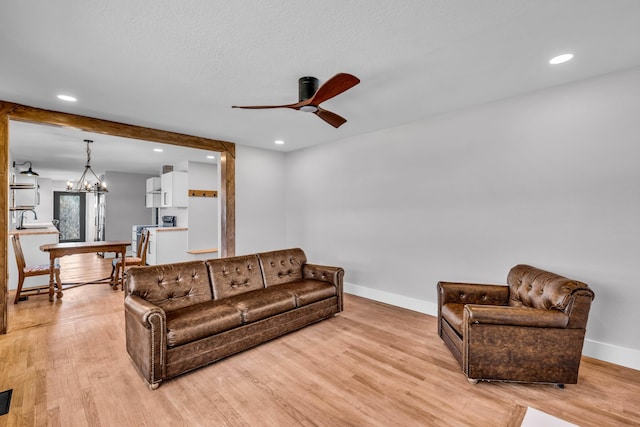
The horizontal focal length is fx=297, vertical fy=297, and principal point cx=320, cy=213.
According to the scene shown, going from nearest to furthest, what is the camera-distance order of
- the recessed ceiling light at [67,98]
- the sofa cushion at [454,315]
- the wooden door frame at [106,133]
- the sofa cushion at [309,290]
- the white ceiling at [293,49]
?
the white ceiling at [293,49]
the sofa cushion at [454,315]
the recessed ceiling light at [67,98]
the wooden door frame at [106,133]
the sofa cushion at [309,290]

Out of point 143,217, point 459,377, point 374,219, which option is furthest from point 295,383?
point 143,217

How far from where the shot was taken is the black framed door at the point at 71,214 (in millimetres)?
11375

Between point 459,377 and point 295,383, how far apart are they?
1.39m

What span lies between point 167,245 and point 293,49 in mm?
5808

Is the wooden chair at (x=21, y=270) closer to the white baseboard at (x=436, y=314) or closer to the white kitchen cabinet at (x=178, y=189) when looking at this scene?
the white kitchen cabinet at (x=178, y=189)

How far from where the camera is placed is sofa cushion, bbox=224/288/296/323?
2979 mm

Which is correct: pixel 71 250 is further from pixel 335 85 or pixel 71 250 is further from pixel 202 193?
pixel 335 85

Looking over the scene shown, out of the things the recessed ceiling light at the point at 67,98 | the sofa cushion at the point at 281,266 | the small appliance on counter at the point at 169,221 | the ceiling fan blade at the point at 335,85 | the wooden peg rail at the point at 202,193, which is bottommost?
the sofa cushion at the point at 281,266

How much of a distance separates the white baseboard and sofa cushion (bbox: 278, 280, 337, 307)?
41.6 inches

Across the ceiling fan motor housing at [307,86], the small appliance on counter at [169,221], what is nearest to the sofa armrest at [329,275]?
the ceiling fan motor housing at [307,86]

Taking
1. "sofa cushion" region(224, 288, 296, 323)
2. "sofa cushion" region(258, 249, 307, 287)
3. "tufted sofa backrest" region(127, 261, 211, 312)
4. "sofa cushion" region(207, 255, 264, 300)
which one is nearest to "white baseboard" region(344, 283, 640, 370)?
"sofa cushion" region(258, 249, 307, 287)

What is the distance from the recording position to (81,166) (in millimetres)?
7910

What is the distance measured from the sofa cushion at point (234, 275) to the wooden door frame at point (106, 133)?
164 centimetres

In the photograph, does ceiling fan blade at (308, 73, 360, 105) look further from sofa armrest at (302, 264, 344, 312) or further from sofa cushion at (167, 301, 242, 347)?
sofa armrest at (302, 264, 344, 312)
